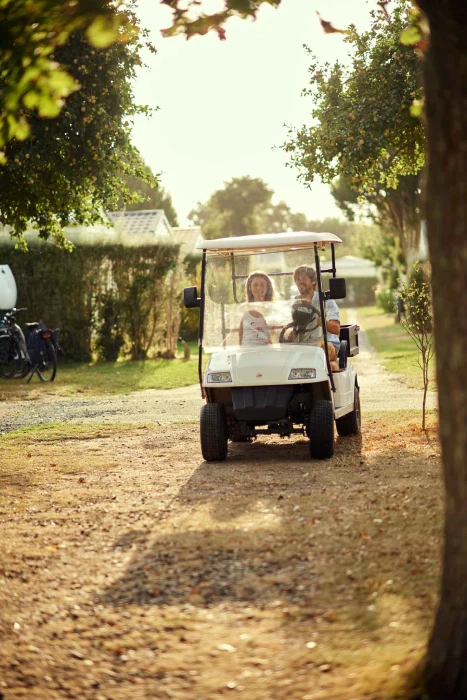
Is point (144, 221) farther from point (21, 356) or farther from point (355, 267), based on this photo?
point (355, 267)

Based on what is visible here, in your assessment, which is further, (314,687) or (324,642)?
(324,642)

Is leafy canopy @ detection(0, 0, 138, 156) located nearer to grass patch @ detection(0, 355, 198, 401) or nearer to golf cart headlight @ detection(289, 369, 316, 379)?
golf cart headlight @ detection(289, 369, 316, 379)

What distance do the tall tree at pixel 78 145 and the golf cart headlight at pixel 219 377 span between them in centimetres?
691

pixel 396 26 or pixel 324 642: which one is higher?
pixel 396 26

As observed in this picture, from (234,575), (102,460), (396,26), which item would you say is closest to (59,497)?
(102,460)

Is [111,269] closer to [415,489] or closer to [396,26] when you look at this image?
[396,26]

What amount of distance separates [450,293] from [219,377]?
524 centimetres

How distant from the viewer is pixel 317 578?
4.97 metres

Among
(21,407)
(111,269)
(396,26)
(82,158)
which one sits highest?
(396,26)

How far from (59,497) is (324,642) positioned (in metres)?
3.77

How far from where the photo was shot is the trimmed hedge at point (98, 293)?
21594 millimetres

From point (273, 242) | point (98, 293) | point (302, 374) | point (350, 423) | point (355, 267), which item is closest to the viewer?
point (302, 374)

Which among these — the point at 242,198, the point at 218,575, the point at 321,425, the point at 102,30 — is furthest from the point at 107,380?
the point at 242,198

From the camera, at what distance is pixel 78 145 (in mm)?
14922
